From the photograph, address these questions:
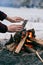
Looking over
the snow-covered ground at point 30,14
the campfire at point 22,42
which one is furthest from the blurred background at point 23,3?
the campfire at point 22,42

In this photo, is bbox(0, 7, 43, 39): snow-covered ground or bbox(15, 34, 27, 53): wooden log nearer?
bbox(15, 34, 27, 53): wooden log

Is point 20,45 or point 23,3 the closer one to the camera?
point 20,45

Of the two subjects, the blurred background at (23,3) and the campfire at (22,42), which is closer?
the campfire at (22,42)

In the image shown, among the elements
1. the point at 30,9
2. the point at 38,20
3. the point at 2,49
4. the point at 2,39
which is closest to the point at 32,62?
the point at 2,49

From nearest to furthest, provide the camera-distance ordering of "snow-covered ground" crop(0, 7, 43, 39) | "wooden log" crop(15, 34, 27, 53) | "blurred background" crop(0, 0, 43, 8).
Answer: "wooden log" crop(15, 34, 27, 53), "snow-covered ground" crop(0, 7, 43, 39), "blurred background" crop(0, 0, 43, 8)

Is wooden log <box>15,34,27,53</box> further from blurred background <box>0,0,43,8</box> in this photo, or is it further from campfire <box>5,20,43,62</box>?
blurred background <box>0,0,43,8</box>

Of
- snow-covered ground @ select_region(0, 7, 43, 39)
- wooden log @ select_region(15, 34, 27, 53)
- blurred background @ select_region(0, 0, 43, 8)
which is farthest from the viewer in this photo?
blurred background @ select_region(0, 0, 43, 8)

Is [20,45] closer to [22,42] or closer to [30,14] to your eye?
[22,42]

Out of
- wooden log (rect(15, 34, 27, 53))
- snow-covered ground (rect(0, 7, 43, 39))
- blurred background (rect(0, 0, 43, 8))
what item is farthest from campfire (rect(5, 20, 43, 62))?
blurred background (rect(0, 0, 43, 8))

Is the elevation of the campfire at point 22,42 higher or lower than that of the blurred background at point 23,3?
lower

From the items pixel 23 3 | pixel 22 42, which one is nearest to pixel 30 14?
pixel 23 3

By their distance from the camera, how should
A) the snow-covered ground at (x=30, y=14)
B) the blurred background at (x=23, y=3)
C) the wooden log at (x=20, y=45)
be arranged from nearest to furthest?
1. the wooden log at (x=20, y=45)
2. the snow-covered ground at (x=30, y=14)
3. the blurred background at (x=23, y=3)

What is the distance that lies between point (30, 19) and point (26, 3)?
0.56 meters

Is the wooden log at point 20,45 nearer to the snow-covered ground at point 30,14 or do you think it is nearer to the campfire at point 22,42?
the campfire at point 22,42
